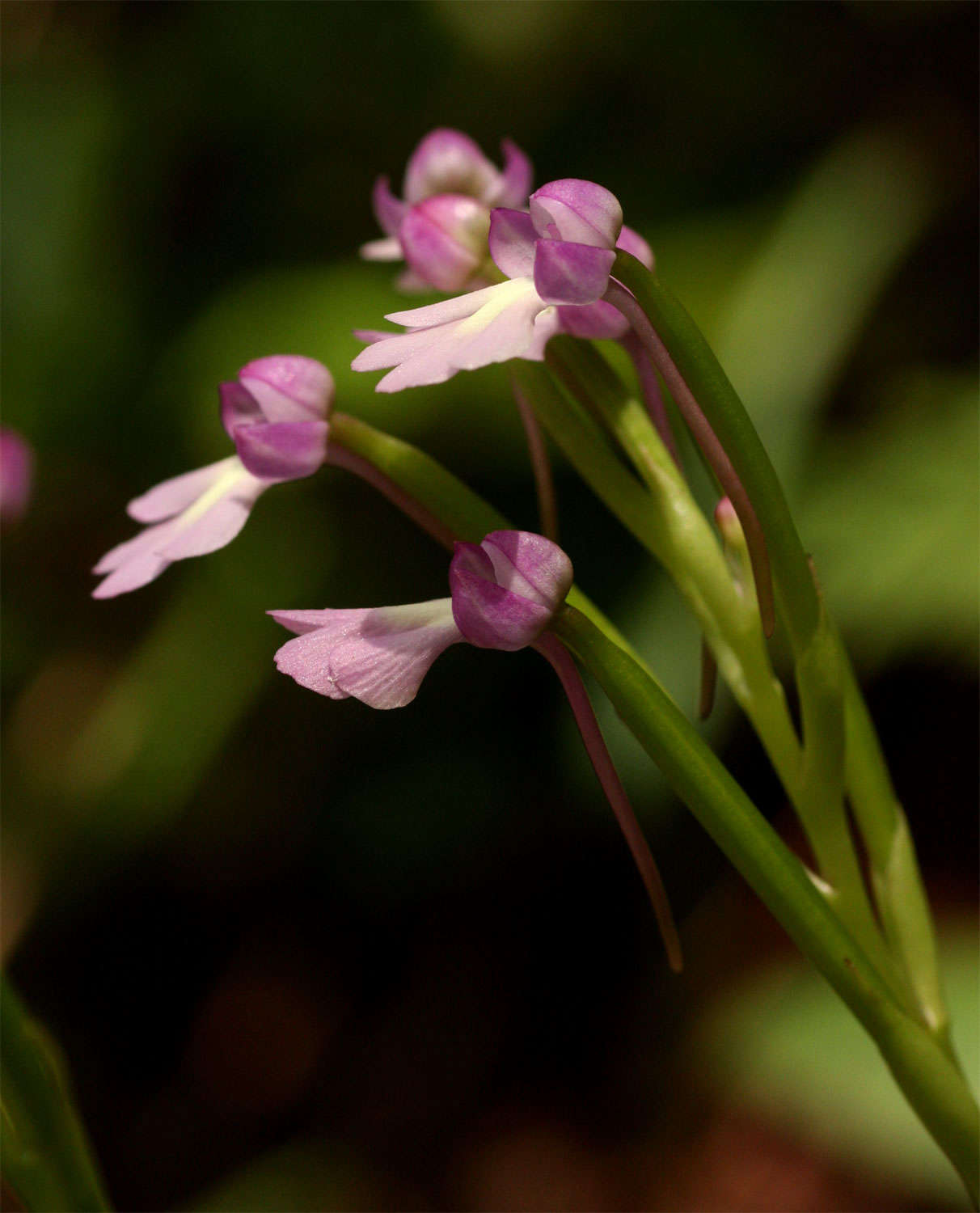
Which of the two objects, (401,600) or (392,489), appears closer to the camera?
(392,489)

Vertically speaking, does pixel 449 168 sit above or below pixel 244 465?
above

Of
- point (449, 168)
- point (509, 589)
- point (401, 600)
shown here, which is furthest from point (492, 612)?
point (401, 600)

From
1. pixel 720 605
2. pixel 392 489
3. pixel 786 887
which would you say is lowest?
pixel 786 887

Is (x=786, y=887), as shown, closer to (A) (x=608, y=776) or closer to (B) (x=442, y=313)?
(A) (x=608, y=776)

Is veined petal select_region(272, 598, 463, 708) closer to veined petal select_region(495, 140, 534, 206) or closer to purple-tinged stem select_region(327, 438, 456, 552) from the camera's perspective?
purple-tinged stem select_region(327, 438, 456, 552)

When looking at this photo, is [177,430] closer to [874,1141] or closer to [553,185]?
[874,1141]

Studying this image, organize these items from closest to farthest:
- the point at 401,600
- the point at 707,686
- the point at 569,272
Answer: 1. the point at 569,272
2. the point at 707,686
3. the point at 401,600

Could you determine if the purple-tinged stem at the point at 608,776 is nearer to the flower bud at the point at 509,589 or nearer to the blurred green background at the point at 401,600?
the flower bud at the point at 509,589
